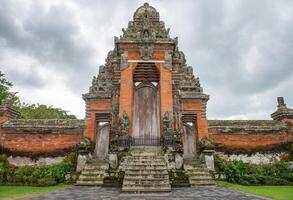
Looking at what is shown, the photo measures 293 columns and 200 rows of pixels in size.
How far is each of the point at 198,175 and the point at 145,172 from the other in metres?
3.59

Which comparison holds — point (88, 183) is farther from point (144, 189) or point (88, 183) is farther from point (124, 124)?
point (144, 189)

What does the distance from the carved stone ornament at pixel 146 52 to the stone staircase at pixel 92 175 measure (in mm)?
5930

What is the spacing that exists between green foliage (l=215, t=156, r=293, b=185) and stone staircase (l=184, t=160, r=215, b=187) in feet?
4.36

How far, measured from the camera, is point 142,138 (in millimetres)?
15148

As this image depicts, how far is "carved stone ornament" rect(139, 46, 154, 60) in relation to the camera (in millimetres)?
15289

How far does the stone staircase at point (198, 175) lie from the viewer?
41.5ft

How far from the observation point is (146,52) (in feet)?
50.3

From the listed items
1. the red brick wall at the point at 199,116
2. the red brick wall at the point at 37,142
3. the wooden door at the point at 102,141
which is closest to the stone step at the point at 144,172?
the red brick wall at the point at 199,116

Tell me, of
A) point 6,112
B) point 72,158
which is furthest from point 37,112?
point 72,158

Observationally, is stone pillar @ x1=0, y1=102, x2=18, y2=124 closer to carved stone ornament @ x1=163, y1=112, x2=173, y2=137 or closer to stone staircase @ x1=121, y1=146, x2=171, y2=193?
stone staircase @ x1=121, y1=146, x2=171, y2=193

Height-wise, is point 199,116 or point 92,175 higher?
point 199,116

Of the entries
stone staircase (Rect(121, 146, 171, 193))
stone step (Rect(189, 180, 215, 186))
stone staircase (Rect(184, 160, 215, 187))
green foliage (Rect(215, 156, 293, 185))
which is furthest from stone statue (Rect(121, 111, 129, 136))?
green foliage (Rect(215, 156, 293, 185))

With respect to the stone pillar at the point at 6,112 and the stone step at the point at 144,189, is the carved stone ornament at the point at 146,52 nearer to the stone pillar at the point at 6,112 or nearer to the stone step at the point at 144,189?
the stone step at the point at 144,189

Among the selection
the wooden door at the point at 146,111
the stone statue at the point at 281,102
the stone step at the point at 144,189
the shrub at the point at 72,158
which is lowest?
the stone step at the point at 144,189
